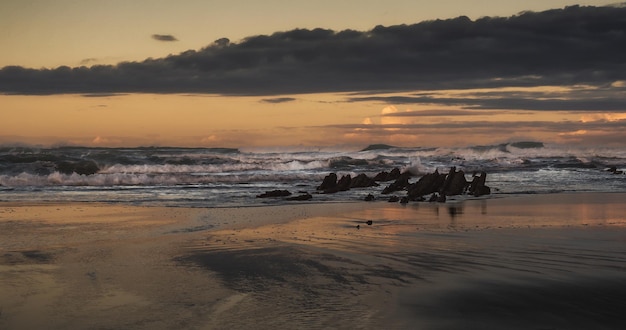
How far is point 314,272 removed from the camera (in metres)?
7.69

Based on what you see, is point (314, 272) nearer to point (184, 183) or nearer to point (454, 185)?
point (454, 185)

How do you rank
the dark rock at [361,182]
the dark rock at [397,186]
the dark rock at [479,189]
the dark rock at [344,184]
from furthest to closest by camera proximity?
the dark rock at [361,182], the dark rock at [344,184], the dark rock at [397,186], the dark rock at [479,189]

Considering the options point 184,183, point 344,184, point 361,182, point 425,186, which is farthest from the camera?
point 184,183

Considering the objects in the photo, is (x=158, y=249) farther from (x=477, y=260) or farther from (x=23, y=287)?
(x=477, y=260)

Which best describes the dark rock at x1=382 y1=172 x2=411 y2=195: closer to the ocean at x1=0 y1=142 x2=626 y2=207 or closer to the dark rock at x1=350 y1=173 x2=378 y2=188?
the ocean at x1=0 y1=142 x2=626 y2=207

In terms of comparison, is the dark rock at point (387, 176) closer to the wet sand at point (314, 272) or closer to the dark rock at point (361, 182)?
the dark rock at point (361, 182)

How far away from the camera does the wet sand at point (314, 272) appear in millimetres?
Answer: 5656

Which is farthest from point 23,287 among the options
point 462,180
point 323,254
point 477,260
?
point 462,180

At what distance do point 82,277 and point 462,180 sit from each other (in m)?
16.1

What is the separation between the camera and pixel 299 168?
44844 millimetres

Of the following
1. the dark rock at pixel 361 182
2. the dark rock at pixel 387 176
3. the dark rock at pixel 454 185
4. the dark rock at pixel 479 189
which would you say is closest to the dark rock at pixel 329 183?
the dark rock at pixel 361 182

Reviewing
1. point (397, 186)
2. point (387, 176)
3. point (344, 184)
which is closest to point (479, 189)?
point (397, 186)

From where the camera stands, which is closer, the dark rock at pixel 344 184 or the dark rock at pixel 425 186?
the dark rock at pixel 425 186

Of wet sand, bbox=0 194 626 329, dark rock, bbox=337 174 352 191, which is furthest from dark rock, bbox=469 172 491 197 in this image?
wet sand, bbox=0 194 626 329
